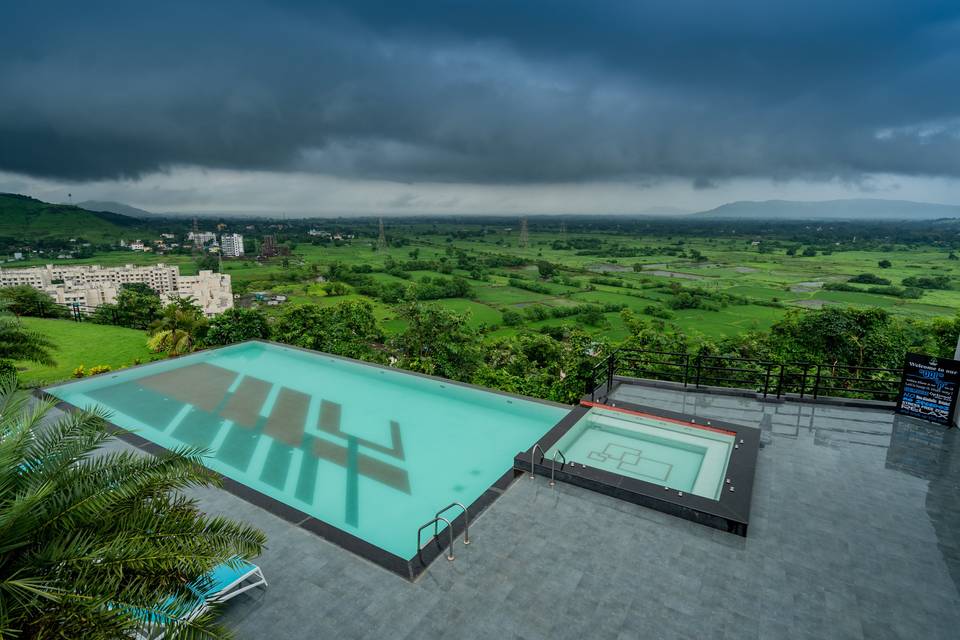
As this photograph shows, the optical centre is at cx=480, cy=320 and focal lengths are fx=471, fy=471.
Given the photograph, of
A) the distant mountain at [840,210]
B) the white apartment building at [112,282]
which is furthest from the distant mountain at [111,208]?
the distant mountain at [840,210]

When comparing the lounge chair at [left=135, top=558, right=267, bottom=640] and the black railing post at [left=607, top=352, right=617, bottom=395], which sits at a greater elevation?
the black railing post at [left=607, top=352, right=617, bottom=395]

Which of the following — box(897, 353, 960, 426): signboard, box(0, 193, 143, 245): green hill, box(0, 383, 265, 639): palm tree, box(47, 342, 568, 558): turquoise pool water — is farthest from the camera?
box(0, 193, 143, 245): green hill

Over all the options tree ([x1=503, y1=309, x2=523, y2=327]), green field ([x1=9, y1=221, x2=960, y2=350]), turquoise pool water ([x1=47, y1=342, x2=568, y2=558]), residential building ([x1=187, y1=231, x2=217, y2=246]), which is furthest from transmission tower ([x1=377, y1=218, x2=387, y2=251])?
turquoise pool water ([x1=47, y1=342, x2=568, y2=558])

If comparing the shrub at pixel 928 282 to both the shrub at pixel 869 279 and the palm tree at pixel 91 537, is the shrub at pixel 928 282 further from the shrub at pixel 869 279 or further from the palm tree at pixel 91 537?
A: the palm tree at pixel 91 537

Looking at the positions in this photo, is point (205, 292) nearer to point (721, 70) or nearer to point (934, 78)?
point (721, 70)

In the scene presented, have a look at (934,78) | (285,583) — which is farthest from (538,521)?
(934,78)

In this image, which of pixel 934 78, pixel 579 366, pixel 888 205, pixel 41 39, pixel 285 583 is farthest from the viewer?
pixel 888 205

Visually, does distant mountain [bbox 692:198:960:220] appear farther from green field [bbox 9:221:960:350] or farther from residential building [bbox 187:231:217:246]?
residential building [bbox 187:231:217:246]
